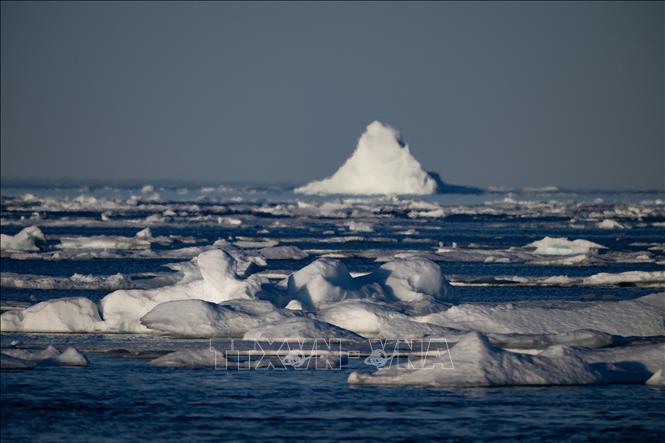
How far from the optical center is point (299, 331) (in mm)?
20344

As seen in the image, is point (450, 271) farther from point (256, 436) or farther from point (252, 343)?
point (256, 436)

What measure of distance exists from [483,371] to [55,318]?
9085 mm

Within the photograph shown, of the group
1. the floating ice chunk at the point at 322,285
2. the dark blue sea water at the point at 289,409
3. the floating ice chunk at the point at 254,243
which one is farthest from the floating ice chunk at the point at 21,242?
the dark blue sea water at the point at 289,409

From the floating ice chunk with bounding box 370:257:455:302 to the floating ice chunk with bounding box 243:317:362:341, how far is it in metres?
4.53

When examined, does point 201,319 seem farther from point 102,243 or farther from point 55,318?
point 102,243

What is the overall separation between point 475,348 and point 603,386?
2025 millimetres

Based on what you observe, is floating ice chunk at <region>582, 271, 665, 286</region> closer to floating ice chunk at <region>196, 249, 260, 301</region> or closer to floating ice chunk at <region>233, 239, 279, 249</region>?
floating ice chunk at <region>196, 249, 260, 301</region>

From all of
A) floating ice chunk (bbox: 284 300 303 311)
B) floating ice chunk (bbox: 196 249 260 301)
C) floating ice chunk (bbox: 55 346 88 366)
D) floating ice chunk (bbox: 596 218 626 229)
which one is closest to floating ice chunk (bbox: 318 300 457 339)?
floating ice chunk (bbox: 284 300 303 311)

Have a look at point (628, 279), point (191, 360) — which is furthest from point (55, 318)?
point (628, 279)

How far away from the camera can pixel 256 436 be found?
562 inches

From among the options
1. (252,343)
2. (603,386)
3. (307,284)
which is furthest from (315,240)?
(603,386)

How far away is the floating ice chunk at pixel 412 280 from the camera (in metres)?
25.4

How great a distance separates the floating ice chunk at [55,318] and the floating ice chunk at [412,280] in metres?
6.65

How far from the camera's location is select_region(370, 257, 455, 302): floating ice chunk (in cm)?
2541
